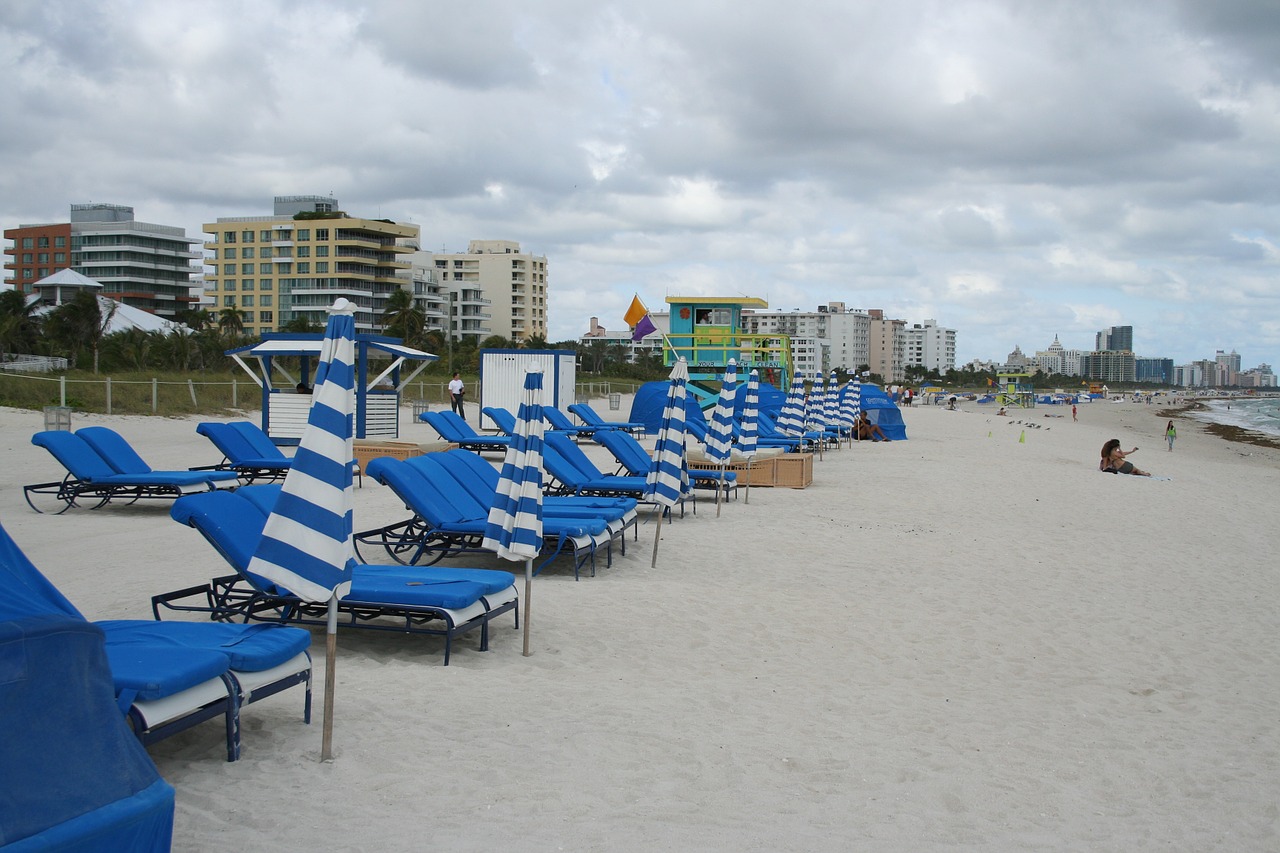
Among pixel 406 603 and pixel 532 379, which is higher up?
pixel 532 379

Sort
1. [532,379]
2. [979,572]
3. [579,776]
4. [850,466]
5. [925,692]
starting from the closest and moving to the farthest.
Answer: [579,776]
[925,692]
[532,379]
[979,572]
[850,466]

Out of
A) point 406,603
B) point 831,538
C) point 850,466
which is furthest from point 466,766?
point 850,466

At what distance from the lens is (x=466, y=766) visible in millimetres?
4355

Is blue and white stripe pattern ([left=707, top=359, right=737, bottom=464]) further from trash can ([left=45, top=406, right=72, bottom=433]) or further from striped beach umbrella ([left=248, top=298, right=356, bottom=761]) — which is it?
trash can ([left=45, top=406, right=72, bottom=433])

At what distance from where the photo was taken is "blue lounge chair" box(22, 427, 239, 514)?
11.3m

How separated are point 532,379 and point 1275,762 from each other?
180 inches

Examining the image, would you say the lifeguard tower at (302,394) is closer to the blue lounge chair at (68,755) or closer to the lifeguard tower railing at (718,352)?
the lifeguard tower railing at (718,352)

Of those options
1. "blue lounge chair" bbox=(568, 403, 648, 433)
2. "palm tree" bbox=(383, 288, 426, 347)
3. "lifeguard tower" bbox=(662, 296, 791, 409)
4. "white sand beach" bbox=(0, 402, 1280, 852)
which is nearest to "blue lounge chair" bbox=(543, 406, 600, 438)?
"blue lounge chair" bbox=(568, 403, 648, 433)

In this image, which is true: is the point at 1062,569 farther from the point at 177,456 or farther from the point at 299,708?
the point at 177,456

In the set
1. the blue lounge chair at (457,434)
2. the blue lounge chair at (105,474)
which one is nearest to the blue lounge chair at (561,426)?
the blue lounge chair at (457,434)

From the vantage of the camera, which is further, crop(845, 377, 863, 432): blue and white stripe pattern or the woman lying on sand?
crop(845, 377, 863, 432): blue and white stripe pattern

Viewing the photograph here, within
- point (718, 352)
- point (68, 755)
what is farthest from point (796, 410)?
point (68, 755)

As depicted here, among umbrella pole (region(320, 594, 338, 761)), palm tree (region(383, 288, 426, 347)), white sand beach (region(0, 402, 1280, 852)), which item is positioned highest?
palm tree (region(383, 288, 426, 347))

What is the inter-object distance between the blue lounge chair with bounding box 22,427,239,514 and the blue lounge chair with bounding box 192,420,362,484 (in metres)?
1.23
